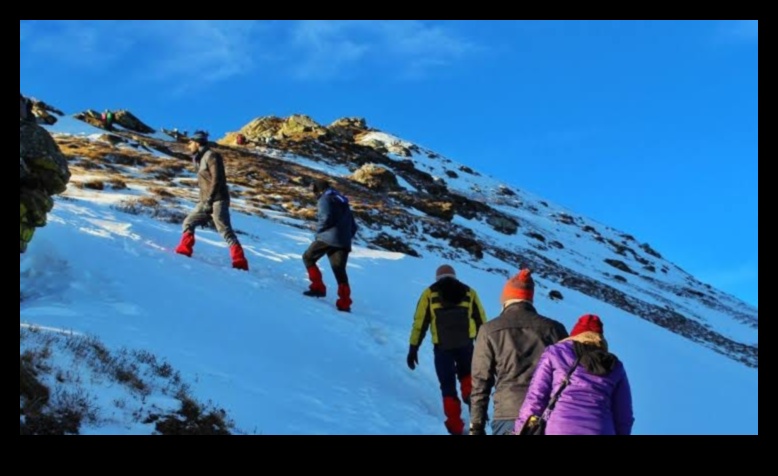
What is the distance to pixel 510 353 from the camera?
4.93 metres

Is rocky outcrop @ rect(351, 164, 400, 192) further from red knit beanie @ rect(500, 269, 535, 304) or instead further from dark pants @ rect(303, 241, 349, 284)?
red knit beanie @ rect(500, 269, 535, 304)

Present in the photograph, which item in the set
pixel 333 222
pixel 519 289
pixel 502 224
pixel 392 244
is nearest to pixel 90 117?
pixel 502 224

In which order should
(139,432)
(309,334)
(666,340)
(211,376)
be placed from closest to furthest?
(139,432)
(211,376)
(309,334)
(666,340)

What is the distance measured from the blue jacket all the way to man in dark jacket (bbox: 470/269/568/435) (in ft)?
17.9

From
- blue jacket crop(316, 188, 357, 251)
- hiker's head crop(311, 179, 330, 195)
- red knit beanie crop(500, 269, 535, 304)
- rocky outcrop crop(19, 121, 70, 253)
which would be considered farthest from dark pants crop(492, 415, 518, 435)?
hiker's head crop(311, 179, 330, 195)

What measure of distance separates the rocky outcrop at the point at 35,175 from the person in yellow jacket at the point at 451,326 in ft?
15.0

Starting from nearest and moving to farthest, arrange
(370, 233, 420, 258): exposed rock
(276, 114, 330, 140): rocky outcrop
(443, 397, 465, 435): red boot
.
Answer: (443, 397, 465, 435): red boot < (370, 233, 420, 258): exposed rock < (276, 114, 330, 140): rocky outcrop

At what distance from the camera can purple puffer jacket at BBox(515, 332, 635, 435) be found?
4055mm

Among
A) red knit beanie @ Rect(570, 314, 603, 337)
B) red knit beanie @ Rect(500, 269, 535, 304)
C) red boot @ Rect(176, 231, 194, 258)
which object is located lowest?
red knit beanie @ Rect(570, 314, 603, 337)
